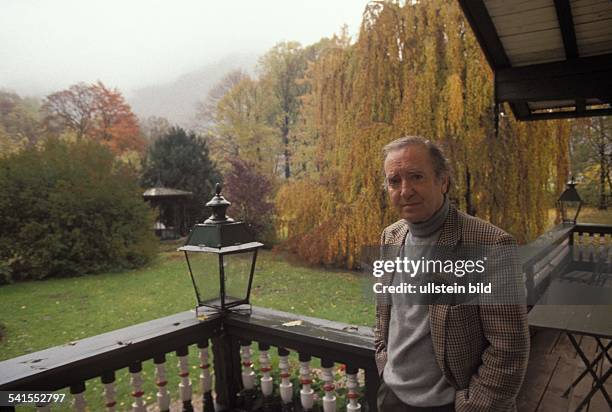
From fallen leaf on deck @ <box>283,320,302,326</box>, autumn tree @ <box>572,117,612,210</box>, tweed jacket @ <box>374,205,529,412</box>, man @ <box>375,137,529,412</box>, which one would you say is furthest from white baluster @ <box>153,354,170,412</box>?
autumn tree @ <box>572,117,612,210</box>

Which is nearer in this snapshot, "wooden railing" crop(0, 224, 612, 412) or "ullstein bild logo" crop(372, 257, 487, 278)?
"ullstein bild logo" crop(372, 257, 487, 278)

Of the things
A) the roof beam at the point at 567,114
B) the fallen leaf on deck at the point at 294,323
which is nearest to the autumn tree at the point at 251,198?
the roof beam at the point at 567,114

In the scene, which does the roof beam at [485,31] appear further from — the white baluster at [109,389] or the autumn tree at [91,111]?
the autumn tree at [91,111]

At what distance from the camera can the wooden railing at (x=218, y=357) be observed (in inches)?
62.0

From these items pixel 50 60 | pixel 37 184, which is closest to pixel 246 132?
pixel 37 184

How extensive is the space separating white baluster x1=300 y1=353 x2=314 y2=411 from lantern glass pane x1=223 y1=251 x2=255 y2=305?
50 cm

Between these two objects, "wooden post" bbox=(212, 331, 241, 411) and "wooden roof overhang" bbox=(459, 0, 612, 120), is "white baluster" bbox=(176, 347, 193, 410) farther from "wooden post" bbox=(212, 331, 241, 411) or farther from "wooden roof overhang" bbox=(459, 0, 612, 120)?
"wooden roof overhang" bbox=(459, 0, 612, 120)

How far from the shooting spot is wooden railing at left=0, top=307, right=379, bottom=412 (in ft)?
5.15

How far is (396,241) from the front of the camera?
1.38 metres

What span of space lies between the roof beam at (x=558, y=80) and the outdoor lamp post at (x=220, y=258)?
2146mm

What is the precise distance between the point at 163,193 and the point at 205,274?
47.0 ft

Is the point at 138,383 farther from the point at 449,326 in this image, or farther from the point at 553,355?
the point at 553,355

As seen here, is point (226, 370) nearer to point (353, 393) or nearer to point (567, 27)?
point (353, 393)

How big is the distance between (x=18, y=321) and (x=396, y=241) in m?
8.13
